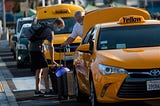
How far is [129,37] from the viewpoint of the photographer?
428 inches

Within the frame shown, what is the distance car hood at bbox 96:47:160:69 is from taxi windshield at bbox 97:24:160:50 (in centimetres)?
38

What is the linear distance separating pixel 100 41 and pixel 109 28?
496mm

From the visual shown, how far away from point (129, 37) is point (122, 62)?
54.8 inches

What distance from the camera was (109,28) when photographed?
36.6 ft

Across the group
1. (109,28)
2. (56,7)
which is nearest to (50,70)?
(109,28)

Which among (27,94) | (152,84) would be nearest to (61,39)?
(27,94)

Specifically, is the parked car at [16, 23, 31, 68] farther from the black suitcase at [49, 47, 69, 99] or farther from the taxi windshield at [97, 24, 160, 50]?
the taxi windshield at [97, 24, 160, 50]

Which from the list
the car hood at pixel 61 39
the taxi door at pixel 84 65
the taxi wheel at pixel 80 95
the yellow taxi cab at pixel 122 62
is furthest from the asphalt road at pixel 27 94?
the car hood at pixel 61 39

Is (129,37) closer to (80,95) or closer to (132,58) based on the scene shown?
(132,58)

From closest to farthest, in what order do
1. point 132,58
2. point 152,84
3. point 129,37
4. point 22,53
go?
point 152,84 < point 132,58 < point 129,37 < point 22,53

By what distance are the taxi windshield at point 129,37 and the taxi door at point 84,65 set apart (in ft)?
0.90

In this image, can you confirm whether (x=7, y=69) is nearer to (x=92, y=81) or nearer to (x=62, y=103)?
(x=62, y=103)

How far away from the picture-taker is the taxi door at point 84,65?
10633mm

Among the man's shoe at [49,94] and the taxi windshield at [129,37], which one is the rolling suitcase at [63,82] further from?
the taxi windshield at [129,37]
